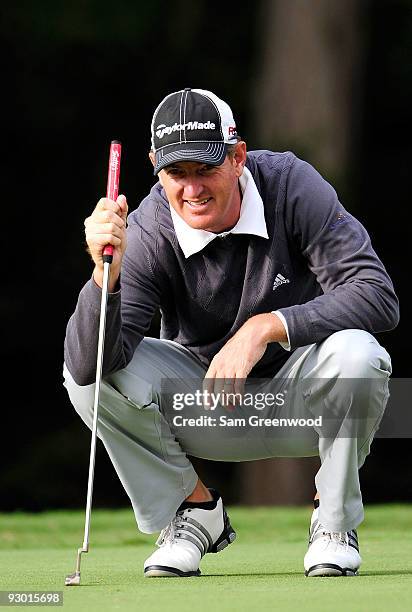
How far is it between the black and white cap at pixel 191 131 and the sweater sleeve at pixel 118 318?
27 cm

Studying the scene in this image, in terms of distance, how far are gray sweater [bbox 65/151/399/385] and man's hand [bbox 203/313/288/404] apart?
0.05 metres

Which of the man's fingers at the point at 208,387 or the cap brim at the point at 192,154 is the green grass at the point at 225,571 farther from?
the cap brim at the point at 192,154

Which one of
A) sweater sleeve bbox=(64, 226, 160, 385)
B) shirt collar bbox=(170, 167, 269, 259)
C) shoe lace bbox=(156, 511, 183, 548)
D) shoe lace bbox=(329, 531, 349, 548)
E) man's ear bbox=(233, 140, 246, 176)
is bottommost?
shoe lace bbox=(329, 531, 349, 548)

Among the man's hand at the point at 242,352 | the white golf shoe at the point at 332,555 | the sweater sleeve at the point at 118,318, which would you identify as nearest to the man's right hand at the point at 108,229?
the sweater sleeve at the point at 118,318

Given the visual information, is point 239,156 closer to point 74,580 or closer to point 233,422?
point 233,422

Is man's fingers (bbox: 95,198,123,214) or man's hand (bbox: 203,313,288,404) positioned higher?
man's fingers (bbox: 95,198,123,214)

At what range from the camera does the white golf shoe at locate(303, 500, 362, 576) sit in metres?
3.33

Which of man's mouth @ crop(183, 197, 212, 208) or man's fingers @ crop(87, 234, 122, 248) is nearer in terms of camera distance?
man's fingers @ crop(87, 234, 122, 248)

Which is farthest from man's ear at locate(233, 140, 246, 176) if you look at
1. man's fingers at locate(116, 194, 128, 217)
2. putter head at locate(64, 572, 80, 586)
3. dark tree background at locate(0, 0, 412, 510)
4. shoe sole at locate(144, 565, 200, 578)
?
dark tree background at locate(0, 0, 412, 510)

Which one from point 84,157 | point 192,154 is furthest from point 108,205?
point 84,157

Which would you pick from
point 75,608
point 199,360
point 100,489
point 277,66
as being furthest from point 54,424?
point 75,608

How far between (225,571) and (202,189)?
39.2 inches

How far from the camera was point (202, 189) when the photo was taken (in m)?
3.58

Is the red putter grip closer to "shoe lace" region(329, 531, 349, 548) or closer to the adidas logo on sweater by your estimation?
the adidas logo on sweater
